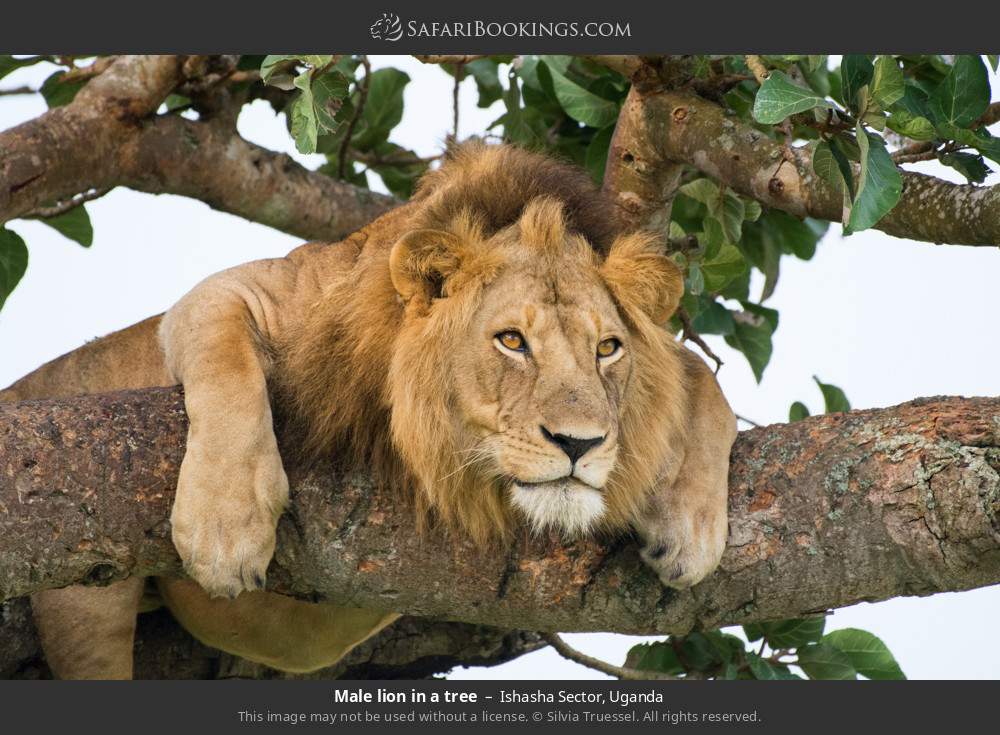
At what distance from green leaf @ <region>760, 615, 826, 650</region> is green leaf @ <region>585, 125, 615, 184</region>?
8.33 ft

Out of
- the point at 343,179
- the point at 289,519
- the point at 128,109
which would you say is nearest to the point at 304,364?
the point at 289,519

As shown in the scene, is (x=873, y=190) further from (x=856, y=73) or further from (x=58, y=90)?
(x=58, y=90)

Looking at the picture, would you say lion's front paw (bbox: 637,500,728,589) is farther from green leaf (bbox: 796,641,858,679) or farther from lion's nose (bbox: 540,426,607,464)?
green leaf (bbox: 796,641,858,679)

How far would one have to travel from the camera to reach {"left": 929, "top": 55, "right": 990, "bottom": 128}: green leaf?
14.3 ft

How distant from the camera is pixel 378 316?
4547mm

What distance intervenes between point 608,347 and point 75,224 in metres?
3.75

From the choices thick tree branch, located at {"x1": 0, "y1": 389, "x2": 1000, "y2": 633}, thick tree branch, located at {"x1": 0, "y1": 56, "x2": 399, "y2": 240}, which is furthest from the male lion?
thick tree branch, located at {"x1": 0, "y1": 56, "x2": 399, "y2": 240}

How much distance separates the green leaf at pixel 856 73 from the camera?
13.9 feet

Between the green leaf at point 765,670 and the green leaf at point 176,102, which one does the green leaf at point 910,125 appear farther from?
the green leaf at point 176,102

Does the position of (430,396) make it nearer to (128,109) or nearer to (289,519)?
(289,519)

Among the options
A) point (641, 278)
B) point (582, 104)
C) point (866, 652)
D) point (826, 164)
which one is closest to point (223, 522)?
point (641, 278)

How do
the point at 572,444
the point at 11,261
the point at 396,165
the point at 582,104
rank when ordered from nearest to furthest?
1. the point at 572,444
2. the point at 11,261
3. the point at 582,104
4. the point at 396,165

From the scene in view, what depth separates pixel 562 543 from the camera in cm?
434
